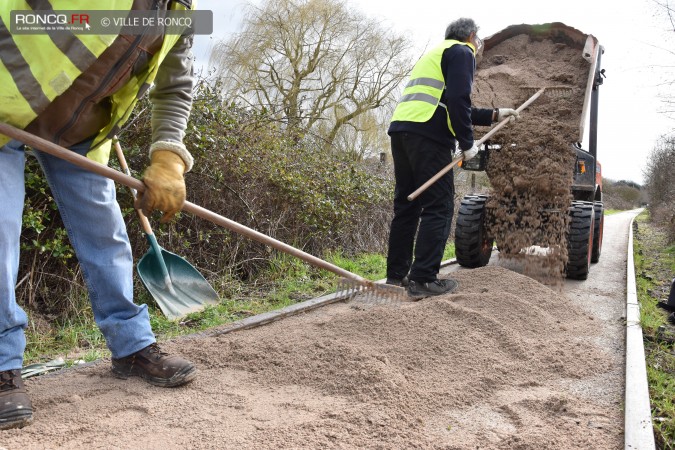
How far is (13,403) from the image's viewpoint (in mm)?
2100

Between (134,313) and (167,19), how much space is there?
4.34 feet

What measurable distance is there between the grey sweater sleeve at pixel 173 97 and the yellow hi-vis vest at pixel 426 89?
2.37 metres

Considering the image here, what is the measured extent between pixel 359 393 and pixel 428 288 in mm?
2207

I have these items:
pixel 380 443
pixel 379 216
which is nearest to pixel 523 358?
pixel 380 443

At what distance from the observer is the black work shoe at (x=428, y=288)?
14.9 ft

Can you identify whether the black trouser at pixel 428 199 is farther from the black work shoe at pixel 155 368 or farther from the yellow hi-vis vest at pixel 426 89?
the black work shoe at pixel 155 368

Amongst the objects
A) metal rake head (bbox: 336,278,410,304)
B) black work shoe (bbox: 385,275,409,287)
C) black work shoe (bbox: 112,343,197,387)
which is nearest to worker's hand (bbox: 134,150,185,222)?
black work shoe (bbox: 112,343,197,387)

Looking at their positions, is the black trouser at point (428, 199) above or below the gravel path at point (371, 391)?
above

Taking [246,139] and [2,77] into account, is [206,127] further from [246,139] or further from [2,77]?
[2,77]

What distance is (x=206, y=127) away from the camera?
5023 mm

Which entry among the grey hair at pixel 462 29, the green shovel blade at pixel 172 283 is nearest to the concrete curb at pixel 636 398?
the grey hair at pixel 462 29

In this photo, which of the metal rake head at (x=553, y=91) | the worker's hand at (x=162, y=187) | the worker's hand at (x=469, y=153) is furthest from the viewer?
the metal rake head at (x=553, y=91)

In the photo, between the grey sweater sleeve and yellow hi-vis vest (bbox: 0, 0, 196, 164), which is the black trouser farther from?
yellow hi-vis vest (bbox: 0, 0, 196, 164)

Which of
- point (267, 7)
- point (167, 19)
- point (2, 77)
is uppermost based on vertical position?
point (267, 7)
